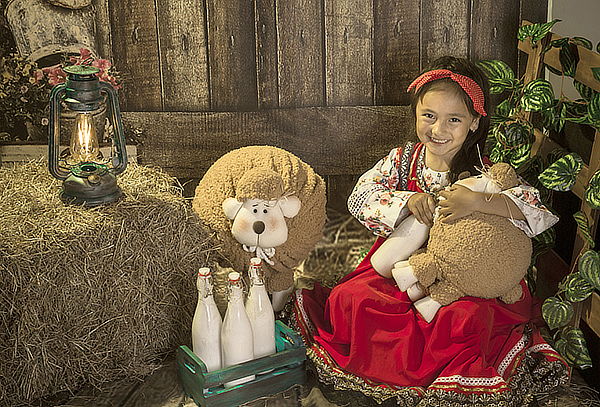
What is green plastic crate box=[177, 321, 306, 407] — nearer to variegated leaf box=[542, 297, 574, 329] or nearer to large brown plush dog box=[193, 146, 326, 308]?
large brown plush dog box=[193, 146, 326, 308]

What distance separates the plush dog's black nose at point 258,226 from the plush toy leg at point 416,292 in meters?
0.52

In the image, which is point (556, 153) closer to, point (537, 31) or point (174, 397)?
point (537, 31)

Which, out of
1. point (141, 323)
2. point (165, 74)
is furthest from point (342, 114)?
point (141, 323)

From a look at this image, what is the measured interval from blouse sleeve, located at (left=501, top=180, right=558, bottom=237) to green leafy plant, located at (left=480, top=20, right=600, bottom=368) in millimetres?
65

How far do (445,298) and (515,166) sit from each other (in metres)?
0.53

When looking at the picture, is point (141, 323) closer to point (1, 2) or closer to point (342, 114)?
point (342, 114)

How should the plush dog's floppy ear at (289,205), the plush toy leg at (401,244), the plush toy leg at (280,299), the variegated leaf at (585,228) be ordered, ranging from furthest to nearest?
the plush toy leg at (280,299) → the plush dog's floppy ear at (289,205) → the plush toy leg at (401,244) → the variegated leaf at (585,228)

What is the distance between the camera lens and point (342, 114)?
9.97ft

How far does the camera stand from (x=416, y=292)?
2.38m

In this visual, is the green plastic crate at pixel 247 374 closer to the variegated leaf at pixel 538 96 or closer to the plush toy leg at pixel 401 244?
the plush toy leg at pixel 401 244

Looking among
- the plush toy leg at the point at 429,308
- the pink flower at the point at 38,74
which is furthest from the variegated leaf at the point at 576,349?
the pink flower at the point at 38,74

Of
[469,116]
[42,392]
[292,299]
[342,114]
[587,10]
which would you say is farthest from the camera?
[342,114]

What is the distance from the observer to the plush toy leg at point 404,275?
2.36 metres

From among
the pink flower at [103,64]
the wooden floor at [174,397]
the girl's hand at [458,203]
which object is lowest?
the wooden floor at [174,397]
